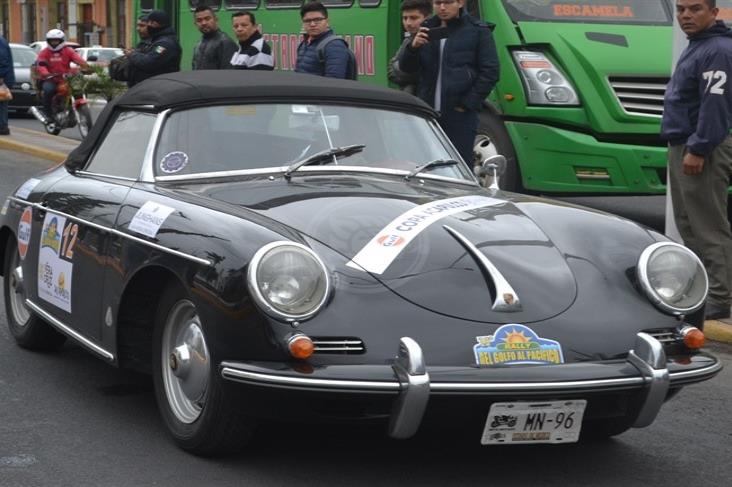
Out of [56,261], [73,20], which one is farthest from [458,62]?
[73,20]

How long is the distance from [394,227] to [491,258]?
367 millimetres

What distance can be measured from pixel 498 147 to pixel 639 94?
1.23 m

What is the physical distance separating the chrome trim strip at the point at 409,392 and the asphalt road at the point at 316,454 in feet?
0.53

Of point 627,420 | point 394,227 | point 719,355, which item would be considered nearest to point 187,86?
point 394,227

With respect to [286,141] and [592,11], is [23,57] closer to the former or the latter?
[592,11]

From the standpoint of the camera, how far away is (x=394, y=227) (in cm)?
510

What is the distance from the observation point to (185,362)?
16.6ft

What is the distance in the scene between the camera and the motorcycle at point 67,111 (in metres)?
20.0

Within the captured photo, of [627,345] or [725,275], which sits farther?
[725,275]

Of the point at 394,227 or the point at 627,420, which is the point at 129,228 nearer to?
the point at 394,227

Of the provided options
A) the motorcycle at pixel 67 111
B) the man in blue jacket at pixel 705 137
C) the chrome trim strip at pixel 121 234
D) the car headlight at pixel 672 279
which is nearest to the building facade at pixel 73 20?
the motorcycle at pixel 67 111

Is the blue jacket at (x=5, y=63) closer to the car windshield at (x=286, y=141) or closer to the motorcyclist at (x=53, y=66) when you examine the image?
the motorcyclist at (x=53, y=66)

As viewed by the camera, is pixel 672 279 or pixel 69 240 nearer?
pixel 672 279

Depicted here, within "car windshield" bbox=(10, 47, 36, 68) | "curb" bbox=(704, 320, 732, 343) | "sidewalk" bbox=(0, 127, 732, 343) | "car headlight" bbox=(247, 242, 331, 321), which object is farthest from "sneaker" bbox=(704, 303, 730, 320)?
"car windshield" bbox=(10, 47, 36, 68)
